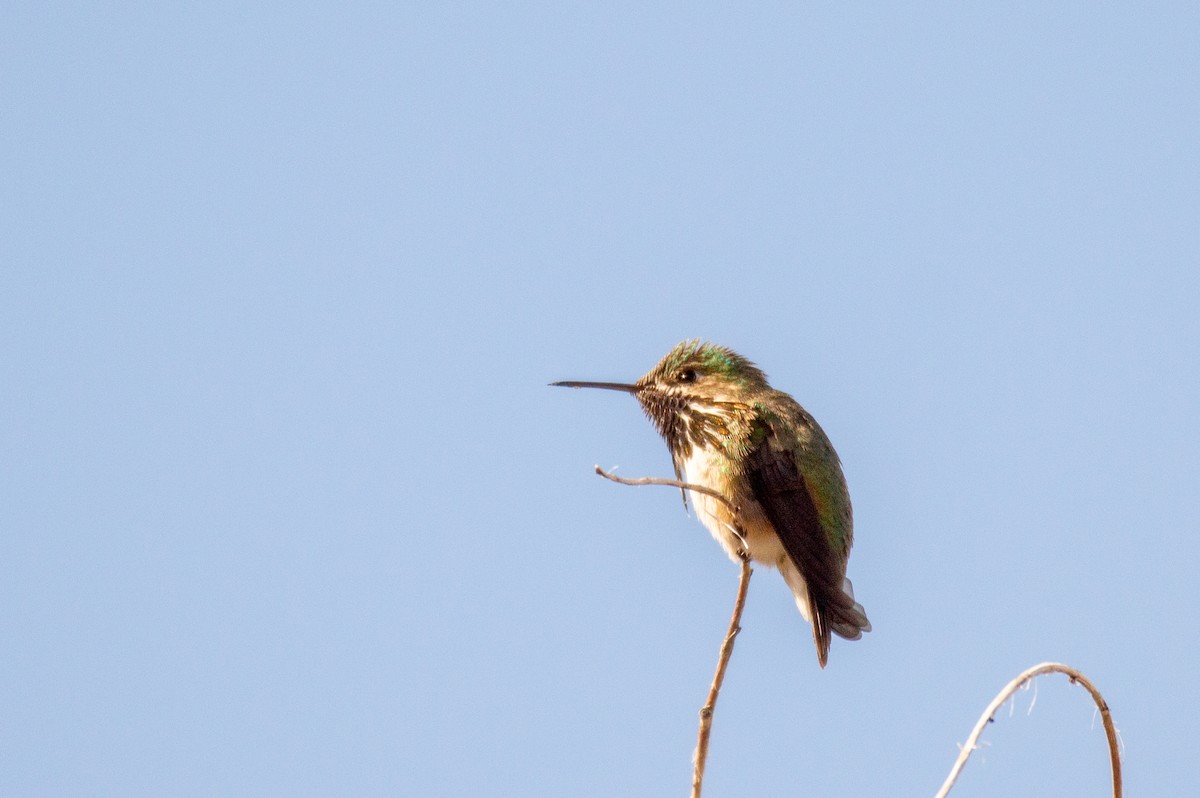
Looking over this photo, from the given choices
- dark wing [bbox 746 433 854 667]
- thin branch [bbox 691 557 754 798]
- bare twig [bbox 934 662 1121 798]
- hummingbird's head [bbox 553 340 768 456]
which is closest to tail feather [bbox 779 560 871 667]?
dark wing [bbox 746 433 854 667]

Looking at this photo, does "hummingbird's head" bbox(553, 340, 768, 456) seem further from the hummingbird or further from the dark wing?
the dark wing

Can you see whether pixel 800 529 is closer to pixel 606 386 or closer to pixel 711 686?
pixel 606 386

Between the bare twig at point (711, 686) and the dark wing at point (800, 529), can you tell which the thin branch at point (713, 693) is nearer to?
the bare twig at point (711, 686)

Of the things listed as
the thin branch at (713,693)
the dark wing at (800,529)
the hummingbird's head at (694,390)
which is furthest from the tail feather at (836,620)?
the thin branch at (713,693)

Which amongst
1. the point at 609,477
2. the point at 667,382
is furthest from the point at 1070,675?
the point at 667,382

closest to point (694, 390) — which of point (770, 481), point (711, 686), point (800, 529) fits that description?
point (770, 481)

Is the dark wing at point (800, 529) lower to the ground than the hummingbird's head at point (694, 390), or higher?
lower

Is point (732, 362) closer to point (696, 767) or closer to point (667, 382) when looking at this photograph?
point (667, 382)
